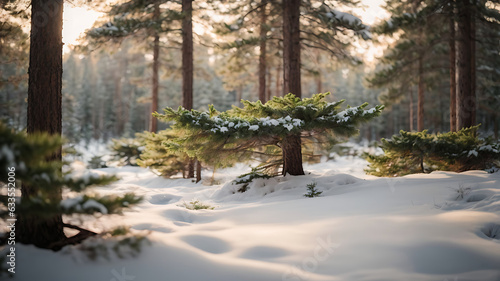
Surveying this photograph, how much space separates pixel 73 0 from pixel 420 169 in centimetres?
884

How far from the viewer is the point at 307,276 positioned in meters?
2.31

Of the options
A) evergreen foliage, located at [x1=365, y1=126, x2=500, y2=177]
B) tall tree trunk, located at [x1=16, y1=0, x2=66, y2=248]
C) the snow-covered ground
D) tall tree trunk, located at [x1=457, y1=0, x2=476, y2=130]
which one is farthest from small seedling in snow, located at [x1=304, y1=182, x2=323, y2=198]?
tall tree trunk, located at [x1=457, y1=0, x2=476, y2=130]

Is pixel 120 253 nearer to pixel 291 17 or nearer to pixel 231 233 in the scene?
pixel 231 233

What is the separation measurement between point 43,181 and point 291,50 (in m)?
7.51

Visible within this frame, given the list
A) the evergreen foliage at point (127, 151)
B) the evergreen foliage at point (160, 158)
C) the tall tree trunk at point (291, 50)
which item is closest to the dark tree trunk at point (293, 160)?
the tall tree trunk at point (291, 50)

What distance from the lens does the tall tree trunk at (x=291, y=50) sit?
8109 millimetres

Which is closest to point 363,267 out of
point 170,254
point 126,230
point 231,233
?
point 231,233

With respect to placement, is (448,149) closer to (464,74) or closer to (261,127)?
(464,74)

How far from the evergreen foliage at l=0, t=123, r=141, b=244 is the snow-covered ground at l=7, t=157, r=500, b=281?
0.43 m

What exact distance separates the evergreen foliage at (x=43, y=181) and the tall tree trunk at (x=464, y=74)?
36.0 feet

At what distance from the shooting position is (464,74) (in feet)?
30.8

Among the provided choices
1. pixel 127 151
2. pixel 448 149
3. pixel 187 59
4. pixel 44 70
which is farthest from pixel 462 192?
pixel 127 151

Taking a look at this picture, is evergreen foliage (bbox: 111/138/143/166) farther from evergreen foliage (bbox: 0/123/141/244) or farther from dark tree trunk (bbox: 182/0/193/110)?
evergreen foliage (bbox: 0/123/141/244)

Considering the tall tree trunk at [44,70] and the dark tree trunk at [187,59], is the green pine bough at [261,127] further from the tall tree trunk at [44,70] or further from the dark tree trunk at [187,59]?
the dark tree trunk at [187,59]
